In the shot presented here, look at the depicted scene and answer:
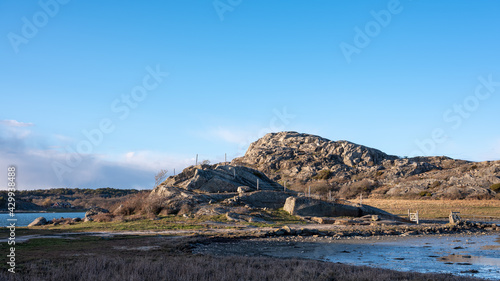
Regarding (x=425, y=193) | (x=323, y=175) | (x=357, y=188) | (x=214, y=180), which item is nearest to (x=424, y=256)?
(x=214, y=180)

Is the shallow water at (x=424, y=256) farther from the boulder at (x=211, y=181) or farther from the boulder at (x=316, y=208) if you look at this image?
the boulder at (x=211, y=181)

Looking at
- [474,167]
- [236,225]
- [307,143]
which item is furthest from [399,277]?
[307,143]

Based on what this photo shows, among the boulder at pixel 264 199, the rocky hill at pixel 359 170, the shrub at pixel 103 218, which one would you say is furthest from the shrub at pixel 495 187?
the shrub at pixel 103 218

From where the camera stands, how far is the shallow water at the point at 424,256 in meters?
14.3

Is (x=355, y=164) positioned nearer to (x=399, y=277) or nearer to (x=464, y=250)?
(x=464, y=250)

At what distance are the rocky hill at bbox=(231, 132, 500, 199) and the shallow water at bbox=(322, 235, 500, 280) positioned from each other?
55459mm

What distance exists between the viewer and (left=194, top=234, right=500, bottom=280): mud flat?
14750mm

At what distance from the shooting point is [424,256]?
694 inches

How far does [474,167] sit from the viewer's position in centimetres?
9812

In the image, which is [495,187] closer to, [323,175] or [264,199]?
[323,175]

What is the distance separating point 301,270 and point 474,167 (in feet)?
333

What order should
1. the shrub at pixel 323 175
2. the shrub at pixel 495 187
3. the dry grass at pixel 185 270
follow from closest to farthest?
the dry grass at pixel 185 270
the shrub at pixel 495 187
the shrub at pixel 323 175

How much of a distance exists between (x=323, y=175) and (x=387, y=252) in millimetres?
93382

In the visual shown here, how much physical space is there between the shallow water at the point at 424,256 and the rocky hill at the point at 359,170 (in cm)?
5546
